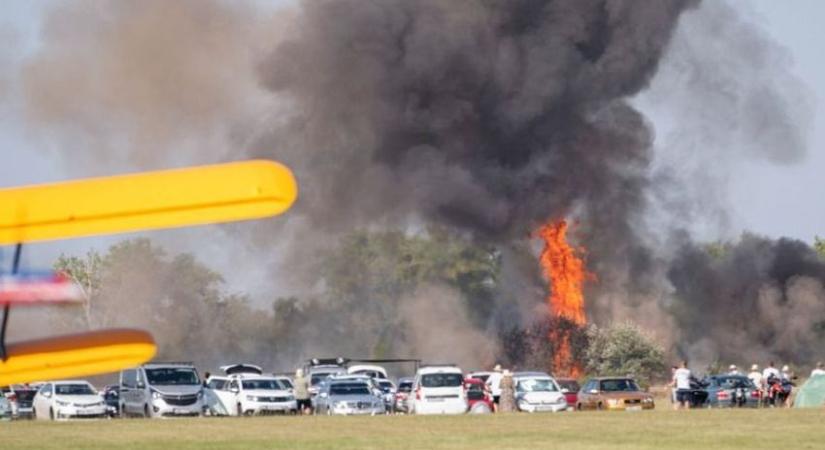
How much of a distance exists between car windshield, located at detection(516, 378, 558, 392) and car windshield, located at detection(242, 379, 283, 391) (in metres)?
6.30

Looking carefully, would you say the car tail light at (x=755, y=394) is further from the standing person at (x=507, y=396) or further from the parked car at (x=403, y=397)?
the parked car at (x=403, y=397)

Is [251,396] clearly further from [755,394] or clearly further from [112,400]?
[755,394]

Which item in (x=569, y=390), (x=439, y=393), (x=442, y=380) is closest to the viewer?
(x=439, y=393)

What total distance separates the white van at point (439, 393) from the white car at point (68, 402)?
800cm

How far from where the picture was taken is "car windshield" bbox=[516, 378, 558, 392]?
41.8 metres

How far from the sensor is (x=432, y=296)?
71000 millimetres

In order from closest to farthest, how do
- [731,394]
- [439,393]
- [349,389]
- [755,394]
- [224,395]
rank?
[439,393] → [349,389] → [224,395] → [731,394] → [755,394]

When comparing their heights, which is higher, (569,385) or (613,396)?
(569,385)

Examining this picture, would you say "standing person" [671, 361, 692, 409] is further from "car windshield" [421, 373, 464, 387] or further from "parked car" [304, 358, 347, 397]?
"parked car" [304, 358, 347, 397]

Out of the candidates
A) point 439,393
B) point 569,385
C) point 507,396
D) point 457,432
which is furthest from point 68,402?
Answer: point 457,432

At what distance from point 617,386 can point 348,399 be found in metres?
7.03

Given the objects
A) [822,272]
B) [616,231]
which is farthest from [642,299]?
[822,272]

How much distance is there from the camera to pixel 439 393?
4081cm

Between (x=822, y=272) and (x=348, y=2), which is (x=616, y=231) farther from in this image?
(x=348, y=2)
